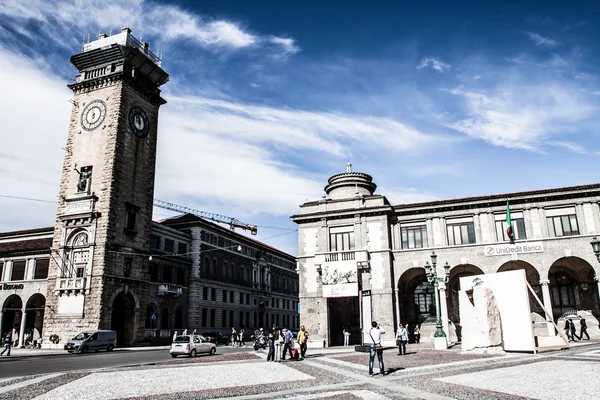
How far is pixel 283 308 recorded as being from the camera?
84.8m

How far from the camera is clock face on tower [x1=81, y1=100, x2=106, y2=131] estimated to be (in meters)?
46.5

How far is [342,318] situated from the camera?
3850 cm

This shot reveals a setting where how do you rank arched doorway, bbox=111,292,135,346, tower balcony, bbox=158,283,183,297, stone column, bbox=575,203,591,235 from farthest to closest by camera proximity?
tower balcony, bbox=158,283,183,297 < arched doorway, bbox=111,292,135,346 < stone column, bbox=575,203,591,235

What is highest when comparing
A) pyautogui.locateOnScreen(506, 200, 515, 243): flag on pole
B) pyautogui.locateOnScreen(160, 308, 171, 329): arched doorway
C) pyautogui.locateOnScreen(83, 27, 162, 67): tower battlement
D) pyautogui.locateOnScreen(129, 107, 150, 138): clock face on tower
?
pyautogui.locateOnScreen(83, 27, 162, 67): tower battlement

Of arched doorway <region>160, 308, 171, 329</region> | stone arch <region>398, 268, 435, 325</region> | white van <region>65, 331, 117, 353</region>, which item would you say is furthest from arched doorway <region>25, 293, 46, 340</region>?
stone arch <region>398, 268, 435, 325</region>

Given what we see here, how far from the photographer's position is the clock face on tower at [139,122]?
47.3m

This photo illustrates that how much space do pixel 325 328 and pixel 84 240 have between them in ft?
78.6

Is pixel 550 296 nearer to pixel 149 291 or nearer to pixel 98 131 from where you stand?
pixel 149 291

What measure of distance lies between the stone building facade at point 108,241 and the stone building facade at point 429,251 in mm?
14879

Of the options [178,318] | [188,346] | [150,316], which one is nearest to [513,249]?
[188,346]

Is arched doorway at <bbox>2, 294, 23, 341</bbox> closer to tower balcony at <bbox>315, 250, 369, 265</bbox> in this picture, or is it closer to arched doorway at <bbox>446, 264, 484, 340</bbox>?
tower balcony at <bbox>315, 250, 369, 265</bbox>

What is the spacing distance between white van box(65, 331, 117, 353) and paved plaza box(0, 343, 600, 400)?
18.8 m

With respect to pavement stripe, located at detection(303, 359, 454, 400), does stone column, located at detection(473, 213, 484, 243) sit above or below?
above

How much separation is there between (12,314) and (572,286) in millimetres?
54161
